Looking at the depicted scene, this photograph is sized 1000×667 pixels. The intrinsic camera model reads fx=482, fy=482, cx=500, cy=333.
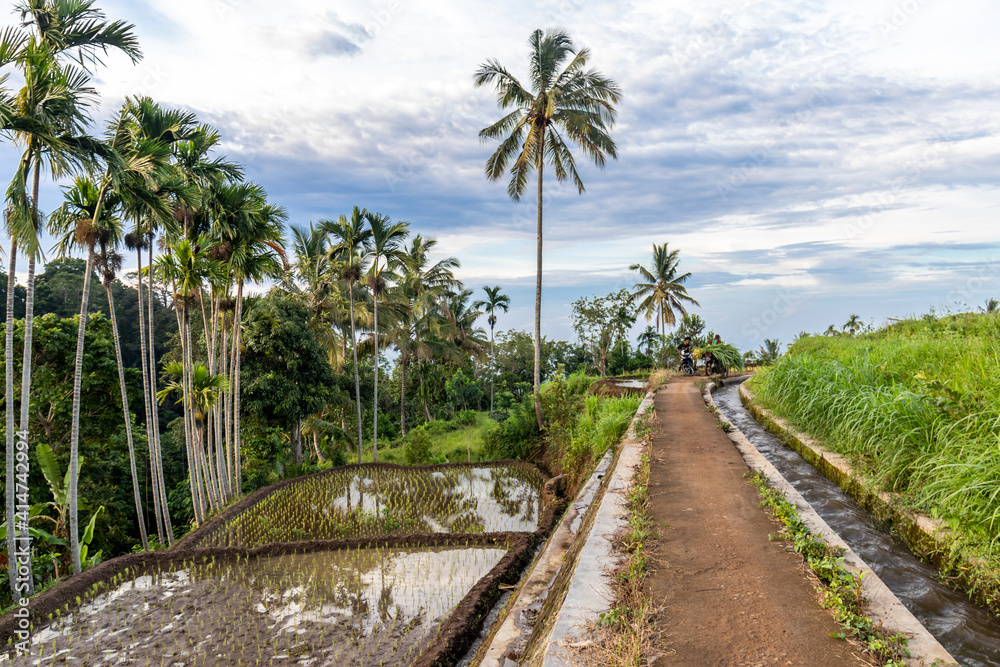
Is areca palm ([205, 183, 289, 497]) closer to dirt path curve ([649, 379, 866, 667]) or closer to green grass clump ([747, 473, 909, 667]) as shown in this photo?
dirt path curve ([649, 379, 866, 667])

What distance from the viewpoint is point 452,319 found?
30.2m

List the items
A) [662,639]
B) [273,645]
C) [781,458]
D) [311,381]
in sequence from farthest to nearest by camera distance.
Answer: [311,381] → [781,458] → [273,645] → [662,639]

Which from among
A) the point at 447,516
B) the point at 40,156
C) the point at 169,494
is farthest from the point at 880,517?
the point at 169,494

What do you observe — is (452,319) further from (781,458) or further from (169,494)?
(781,458)

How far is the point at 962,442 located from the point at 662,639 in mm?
3606

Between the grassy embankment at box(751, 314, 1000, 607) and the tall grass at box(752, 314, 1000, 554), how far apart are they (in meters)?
0.01

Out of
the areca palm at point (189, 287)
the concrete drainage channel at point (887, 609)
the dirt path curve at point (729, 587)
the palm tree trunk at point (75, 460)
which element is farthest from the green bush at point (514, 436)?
the concrete drainage channel at point (887, 609)

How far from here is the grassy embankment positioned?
12.2 feet

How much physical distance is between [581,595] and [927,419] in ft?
13.8

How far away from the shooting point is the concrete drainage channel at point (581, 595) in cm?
292

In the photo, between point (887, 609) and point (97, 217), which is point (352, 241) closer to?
point (97, 217)

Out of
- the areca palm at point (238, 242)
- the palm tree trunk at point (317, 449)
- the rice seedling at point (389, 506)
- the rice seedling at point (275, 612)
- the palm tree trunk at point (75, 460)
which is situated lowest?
the palm tree trunk at point (317, 449)

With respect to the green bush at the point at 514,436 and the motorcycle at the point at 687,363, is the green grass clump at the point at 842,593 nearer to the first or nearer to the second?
the green bush at the point at 514,436

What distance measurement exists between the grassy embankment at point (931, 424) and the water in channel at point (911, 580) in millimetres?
228
